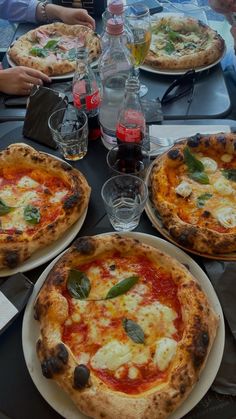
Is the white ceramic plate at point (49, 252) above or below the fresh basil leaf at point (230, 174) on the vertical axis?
above

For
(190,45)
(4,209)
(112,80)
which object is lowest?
(190,45)

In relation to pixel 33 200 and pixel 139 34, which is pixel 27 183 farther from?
pixel 139 34

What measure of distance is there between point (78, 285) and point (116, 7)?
3.43 feet

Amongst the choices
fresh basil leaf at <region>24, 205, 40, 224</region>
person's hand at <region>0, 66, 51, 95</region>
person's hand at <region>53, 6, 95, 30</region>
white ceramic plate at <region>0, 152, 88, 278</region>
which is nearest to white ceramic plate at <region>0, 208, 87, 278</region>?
white ceramic plate at <region>0, 152, 88, 278</region>

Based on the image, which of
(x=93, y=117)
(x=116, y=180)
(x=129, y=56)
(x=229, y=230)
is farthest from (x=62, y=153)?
(x=229, y=230)

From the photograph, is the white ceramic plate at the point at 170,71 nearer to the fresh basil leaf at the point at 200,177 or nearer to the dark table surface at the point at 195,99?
the dark table surface at the point at 195,99

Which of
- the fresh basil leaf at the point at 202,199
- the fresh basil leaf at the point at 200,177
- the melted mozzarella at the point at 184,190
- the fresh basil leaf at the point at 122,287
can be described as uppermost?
the fresh basil leaf at the point at 122,287

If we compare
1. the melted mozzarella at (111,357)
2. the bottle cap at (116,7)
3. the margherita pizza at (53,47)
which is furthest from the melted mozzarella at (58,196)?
the margherita pizza at (53,47)

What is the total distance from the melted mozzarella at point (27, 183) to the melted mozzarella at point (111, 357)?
0.69 meters

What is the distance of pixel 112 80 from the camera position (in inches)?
66.1

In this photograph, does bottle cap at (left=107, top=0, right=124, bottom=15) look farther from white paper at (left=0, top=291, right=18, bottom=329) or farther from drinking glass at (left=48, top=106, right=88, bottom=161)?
white paper at (left=0, top=291, right=18, bottom=329)

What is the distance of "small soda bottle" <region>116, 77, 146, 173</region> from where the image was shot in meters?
1.45

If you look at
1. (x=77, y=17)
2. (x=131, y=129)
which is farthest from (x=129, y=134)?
(x=77, y=17)

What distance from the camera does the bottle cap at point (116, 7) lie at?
157cm
